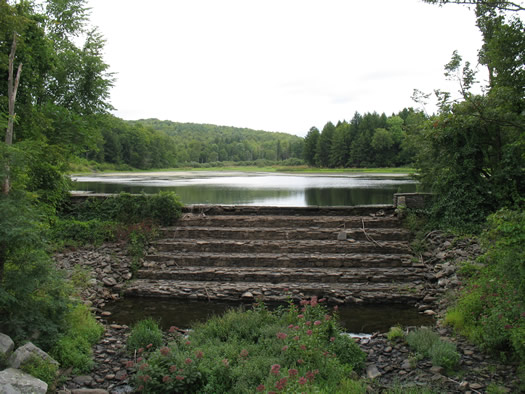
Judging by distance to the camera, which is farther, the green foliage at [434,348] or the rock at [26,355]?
the green foliage at [434,348]

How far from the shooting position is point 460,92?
919 cm

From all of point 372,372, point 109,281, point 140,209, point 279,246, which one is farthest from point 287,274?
point 140,209

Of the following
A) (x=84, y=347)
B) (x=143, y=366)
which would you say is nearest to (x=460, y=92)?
(x=143, y=366)

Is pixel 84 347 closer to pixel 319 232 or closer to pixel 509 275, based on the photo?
pixel 509 275

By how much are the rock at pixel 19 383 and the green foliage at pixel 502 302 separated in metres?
5.71

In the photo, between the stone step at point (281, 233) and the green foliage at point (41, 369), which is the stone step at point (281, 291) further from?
the green foliage at point (41, 369)

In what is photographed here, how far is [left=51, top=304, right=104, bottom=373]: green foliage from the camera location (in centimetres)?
551

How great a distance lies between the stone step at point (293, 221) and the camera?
12.7 metres

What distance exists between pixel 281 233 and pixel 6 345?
8.41 meters

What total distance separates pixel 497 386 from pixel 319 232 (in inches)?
303

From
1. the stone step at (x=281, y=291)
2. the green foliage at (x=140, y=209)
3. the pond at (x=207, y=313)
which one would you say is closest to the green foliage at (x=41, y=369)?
the pond at (x=207, y=313)

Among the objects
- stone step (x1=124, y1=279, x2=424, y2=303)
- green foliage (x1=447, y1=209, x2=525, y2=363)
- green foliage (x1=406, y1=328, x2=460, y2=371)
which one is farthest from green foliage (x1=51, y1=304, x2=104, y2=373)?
green foliage (x1=447, y1=209, x2=525, y2=363)

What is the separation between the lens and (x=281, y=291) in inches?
365

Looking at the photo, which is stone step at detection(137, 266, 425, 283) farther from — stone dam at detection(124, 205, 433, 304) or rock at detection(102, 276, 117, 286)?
rock at detection(102, 276, 117, 286)
